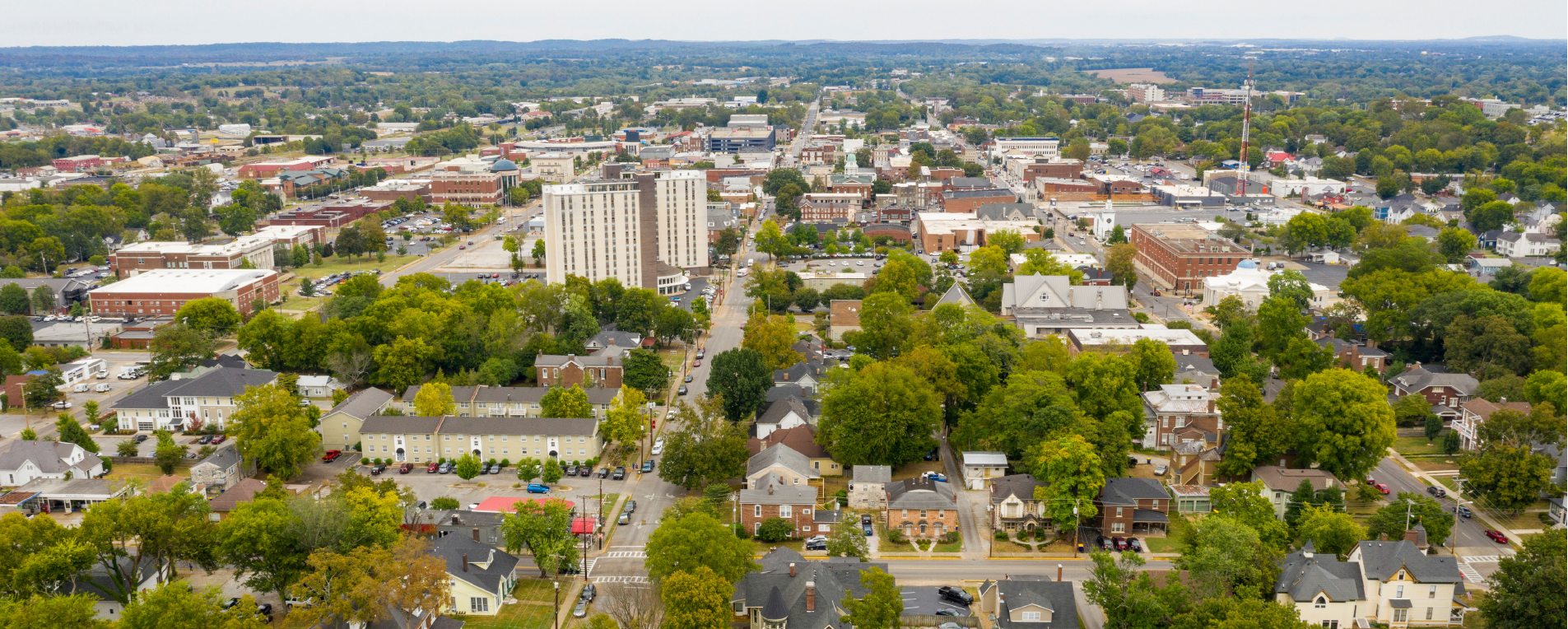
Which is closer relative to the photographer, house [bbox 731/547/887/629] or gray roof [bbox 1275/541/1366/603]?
house [bbox 731/547/887/629]

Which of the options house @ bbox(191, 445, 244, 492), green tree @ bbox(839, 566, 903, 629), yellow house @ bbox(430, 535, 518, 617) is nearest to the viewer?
green tree @ bbox(839, 566, 903, 629)

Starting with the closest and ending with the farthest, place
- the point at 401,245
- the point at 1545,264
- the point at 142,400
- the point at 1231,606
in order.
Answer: the point at 1231,606 → the point at 142,400 → the point at 1545,264 → the point at 401,245

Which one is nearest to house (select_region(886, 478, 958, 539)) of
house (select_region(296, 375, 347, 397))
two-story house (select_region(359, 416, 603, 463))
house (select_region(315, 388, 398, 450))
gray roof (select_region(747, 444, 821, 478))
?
gray roof (select_region(747, 444, 821, 478))

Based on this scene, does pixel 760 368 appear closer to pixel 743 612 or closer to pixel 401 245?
pixel 743 612

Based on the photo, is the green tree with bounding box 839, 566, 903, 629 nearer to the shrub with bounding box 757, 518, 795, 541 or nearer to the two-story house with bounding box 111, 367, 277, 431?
the shrub with bounding box 757, 518, 795, 541

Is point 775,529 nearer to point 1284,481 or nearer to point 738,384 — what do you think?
point 738,384

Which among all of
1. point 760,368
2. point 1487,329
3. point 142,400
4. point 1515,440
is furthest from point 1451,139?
point 142,400
